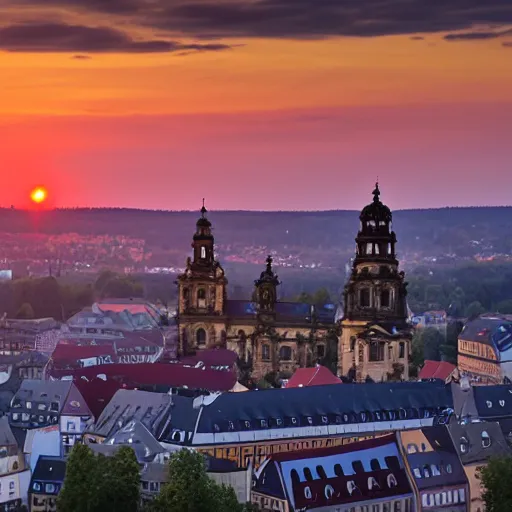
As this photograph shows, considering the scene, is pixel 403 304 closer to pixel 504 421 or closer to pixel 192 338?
pixel 192 338

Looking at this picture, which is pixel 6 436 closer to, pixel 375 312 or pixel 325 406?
pixel 325 406

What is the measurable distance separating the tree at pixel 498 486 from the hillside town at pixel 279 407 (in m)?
4.11

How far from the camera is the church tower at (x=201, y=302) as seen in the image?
471 ft

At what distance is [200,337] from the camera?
144m

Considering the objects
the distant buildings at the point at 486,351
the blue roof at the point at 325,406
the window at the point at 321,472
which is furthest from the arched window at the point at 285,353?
the window at the point at 321,472

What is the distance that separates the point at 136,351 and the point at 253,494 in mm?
Answer: 66461

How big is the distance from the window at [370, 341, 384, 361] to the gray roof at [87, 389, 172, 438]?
3618 cm

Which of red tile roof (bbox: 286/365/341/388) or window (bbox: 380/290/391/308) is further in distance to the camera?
window (bbox: 380/290/391/308)

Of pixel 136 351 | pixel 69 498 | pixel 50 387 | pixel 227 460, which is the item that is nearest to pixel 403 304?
pixel 136 351

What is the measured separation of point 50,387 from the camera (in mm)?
106688

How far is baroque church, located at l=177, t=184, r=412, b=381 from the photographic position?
134 metres

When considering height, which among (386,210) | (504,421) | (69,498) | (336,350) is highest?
(386,210)

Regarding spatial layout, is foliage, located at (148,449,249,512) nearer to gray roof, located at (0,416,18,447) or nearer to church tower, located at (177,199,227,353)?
gray roof, located at (0,416,18,447)

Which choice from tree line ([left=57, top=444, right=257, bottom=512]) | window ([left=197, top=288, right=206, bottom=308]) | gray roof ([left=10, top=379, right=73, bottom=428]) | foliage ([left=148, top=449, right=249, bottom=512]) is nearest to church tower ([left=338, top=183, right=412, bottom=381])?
window ([left=197, top=288, right=206, bottom=308])
